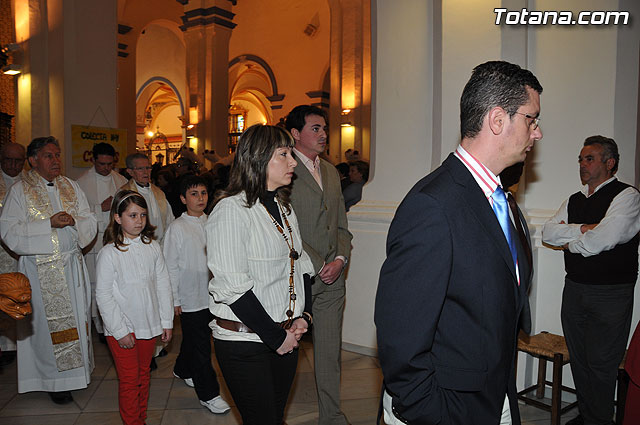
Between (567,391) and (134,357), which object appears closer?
(134,357)

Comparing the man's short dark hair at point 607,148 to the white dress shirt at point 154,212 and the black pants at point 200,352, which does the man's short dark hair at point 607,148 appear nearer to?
the black pants at point 200,352

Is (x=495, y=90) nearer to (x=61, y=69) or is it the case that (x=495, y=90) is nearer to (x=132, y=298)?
(x=132, y=298)

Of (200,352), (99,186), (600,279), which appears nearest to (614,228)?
(600,279)

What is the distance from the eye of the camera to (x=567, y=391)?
380cm

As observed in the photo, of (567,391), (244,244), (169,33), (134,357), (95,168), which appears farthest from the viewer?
(169,33)

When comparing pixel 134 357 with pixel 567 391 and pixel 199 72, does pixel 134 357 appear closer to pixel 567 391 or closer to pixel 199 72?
pixel 567 391

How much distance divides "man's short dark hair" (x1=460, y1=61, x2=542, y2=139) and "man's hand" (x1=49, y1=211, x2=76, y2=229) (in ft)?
11.1

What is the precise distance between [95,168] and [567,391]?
16.4 ft

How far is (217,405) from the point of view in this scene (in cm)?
373

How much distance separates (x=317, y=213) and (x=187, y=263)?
4.30ft

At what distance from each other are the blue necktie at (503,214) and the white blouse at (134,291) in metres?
2.31

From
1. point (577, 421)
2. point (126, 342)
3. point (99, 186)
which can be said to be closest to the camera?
point (126, 342)

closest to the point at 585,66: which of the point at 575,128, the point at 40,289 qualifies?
the point at 575,128

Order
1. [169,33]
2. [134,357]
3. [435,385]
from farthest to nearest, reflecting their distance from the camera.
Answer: [169,33] < [134,357] < [435,385]
